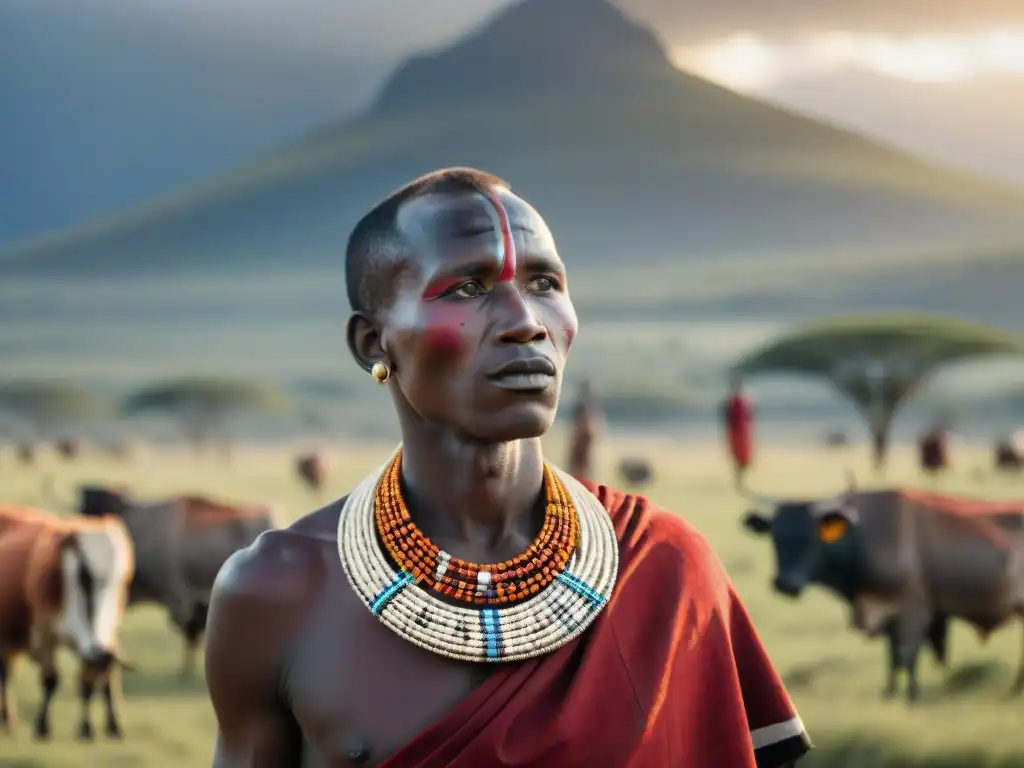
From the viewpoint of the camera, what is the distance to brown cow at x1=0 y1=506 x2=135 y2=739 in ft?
33.9

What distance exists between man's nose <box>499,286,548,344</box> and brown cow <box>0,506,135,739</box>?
27.7 feet

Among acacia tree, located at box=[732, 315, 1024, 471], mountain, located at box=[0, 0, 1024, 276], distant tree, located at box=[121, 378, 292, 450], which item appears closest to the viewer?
acacia tree, located at box=[732, 315, 1024, 471]

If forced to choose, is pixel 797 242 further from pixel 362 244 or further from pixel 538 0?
pixel 362 244

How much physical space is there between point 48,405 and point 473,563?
42.6 m

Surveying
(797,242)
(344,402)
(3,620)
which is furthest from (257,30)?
(3,620)

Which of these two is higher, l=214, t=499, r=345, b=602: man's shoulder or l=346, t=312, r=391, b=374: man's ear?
l=346, t=312, r=391, b=374: man's ear

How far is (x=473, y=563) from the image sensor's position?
2.67 metres

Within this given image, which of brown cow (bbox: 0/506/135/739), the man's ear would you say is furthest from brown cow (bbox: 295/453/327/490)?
the man's ear

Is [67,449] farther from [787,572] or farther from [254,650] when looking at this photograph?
[254,650]

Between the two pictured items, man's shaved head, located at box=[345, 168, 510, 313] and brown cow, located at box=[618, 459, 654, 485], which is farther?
brown cow, located at box=[618, 459, 654, 485]

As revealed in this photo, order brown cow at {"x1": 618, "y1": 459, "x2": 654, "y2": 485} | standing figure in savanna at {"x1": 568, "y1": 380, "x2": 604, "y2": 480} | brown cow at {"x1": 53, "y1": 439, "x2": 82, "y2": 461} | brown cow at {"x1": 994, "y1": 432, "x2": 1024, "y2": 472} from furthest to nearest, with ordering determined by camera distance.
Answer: brown cow at {"x1": 53, "y1": 439, "x2": 82, "y2": 461}
brown cow at {"x1": 994, "y1": 432, "x2": 1024, "y2": 472}
brown cow at {"x1": 618, "y1": 459, "x2": 654, "y2": 485}
standing figure in savanna at {"x1": 568, "y1": 380, "x2": 604, "y2": 480}

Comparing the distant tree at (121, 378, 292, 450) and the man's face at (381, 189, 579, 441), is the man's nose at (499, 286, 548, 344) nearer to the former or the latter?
the man's face at (381, 189, 579, 441)

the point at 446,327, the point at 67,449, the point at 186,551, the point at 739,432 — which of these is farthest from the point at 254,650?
the point at 67,449

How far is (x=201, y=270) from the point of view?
57844 millimetres
